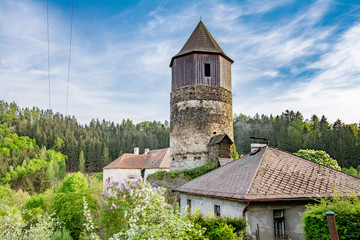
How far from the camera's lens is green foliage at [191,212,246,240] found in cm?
865

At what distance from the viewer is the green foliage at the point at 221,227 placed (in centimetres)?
865

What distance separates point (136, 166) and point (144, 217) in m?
38.0

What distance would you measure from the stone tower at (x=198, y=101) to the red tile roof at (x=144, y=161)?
16.4m

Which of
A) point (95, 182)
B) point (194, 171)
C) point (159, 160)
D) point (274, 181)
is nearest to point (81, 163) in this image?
point (159, 160)

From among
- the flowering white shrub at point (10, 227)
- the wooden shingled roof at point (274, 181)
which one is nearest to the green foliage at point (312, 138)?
the wooden shingled roof at point (274, 181)

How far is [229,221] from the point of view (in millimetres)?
9289

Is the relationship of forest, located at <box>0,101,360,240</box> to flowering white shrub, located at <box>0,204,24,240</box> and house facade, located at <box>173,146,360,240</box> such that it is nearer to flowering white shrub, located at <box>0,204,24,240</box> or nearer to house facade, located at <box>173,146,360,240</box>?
flowering white shrub, located at <box>0,204,24,240</box>

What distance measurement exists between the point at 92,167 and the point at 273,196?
85.7 m

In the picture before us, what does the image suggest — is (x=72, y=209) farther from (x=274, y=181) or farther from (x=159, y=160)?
(x=159, y=160)

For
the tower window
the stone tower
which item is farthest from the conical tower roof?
the tower window

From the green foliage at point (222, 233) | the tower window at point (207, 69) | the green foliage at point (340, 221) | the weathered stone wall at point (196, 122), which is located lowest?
the green foliage at point (222, 233)

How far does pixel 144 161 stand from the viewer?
154ft

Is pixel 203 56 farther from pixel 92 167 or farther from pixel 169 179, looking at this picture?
pixel 92 167

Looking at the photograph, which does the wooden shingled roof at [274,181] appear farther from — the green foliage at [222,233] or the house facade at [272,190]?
the green foliage at [222,233]
